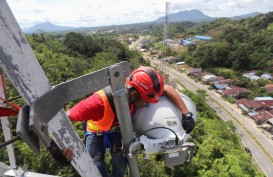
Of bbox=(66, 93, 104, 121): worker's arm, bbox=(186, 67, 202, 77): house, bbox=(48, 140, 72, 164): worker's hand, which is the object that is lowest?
bbox=(186, 67, 202, 77): house

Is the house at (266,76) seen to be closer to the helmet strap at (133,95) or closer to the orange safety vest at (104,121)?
the orange safety vest at (104,121)

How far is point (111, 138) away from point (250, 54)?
62104 mm

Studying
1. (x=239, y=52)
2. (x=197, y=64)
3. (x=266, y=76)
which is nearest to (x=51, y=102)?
(x=266, y=76)

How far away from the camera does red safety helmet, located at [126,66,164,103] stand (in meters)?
2.67

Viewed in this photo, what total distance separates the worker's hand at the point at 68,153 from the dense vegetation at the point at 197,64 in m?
6.82

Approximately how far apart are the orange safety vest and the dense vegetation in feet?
19.2

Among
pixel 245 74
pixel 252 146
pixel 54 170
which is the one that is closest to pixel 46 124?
pixel 54 170

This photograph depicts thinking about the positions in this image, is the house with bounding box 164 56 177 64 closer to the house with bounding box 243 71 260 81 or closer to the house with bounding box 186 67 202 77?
the house with bounding box 186 67 202 77

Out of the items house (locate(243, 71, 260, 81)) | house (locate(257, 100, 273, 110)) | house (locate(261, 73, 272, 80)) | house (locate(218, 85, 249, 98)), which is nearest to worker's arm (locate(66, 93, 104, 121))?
house (locate(257, 100, 273, 110))

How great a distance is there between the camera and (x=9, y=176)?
331cm

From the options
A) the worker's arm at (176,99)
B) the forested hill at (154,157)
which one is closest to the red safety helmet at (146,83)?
the worker's arm at (176,99)

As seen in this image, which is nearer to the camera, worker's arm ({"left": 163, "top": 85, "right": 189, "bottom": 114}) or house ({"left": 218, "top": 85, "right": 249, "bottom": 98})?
worker's arm ({"left": 163, "top": 85, "right": 189, "bottom": 114})

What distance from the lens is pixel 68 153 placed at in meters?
1.96

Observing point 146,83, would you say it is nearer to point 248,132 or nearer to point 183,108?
point 183,108
